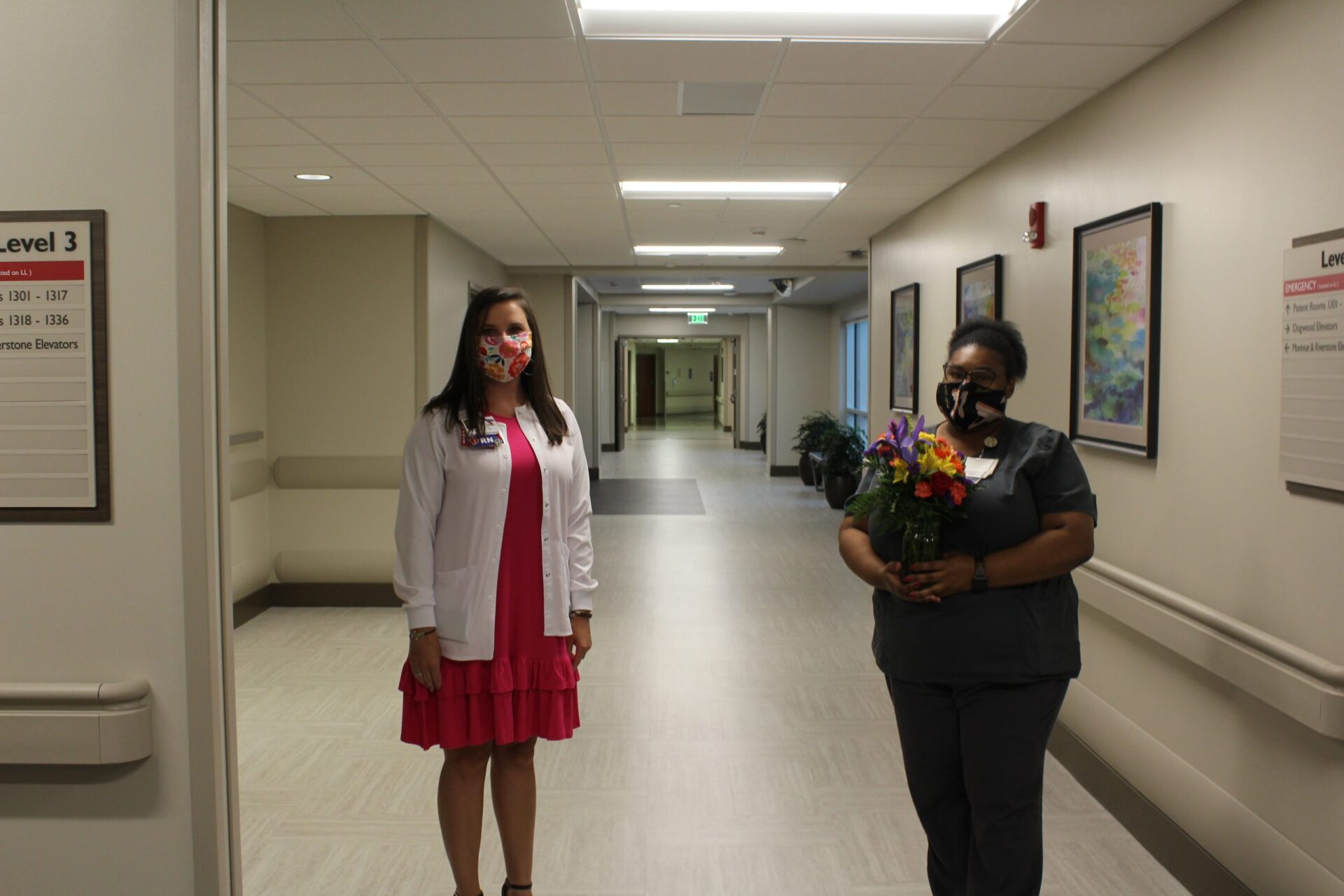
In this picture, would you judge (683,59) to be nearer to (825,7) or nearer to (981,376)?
(825,7)

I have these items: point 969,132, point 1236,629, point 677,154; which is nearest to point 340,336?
point 677,154

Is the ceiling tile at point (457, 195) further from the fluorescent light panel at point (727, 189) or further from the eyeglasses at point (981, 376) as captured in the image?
the eyeglasses at point (981, 376)

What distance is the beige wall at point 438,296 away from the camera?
256 inches

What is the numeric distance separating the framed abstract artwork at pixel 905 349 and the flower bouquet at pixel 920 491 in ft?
14.4

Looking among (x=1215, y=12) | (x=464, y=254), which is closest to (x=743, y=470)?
(x=464, y=254)

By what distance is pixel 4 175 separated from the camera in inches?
73.8

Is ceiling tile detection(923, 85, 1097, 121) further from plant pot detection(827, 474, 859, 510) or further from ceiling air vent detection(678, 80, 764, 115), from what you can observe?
plant pot detection(827, 474, 859, 510)

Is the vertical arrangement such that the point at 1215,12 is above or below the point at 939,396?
above

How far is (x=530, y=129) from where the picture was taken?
4.32 meters

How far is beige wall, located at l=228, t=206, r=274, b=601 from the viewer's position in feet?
19.9

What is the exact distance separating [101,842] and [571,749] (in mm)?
2209

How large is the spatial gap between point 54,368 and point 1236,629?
289 cm

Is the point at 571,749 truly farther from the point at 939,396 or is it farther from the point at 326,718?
the point at 939,396

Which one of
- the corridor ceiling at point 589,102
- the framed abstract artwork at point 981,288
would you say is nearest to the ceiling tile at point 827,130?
the corridor ceiling at point 589,102
